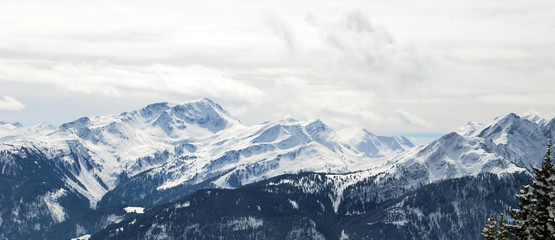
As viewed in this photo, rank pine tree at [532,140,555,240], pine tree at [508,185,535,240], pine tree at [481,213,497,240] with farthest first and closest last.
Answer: pine tree at [481,213,497,240]
pine tree at [508,185,535,240]
pine tree at [532,140,555,240]

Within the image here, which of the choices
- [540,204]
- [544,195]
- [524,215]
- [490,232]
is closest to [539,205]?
[540,204]

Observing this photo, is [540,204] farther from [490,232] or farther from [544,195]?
[490,232]

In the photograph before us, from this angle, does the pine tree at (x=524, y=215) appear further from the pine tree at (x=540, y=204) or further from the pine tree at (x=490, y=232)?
the pine tree at (x=490, y=232)

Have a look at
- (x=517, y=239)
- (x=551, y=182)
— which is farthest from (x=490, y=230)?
(x=551, y=182)

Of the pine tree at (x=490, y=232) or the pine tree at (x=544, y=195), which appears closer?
the pine tree at (x=544, y=195)

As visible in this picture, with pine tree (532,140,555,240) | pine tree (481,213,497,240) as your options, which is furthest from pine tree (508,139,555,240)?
pine tree (481,213,497,240)

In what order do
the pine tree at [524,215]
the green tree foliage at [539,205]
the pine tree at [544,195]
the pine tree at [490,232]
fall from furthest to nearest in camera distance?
the pine tree at [490,232]
the pine tree at [524,215]
the pine tree at [544,195]
the green tree foliage at [539,205]

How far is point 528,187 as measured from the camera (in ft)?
194

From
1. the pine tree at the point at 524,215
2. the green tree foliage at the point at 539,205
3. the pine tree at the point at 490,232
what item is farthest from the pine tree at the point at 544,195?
the pine tree at the point at 490,232

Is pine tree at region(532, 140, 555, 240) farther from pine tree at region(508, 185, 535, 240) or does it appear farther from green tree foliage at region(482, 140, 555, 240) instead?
pine tree at region(508, 185, 535, 240)

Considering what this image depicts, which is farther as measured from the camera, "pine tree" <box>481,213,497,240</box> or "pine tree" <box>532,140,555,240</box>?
"pine tree" <box>481,213,497,240</box>

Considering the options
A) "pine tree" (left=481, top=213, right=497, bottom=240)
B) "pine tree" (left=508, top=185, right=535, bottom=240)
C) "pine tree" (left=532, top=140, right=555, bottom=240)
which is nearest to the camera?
"pine tree" (left=532, top=140, right=555, bottom=240)

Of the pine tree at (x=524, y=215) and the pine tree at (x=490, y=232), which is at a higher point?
the pine tree at (x=524, y=215)

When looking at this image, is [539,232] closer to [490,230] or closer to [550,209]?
[550,209]
